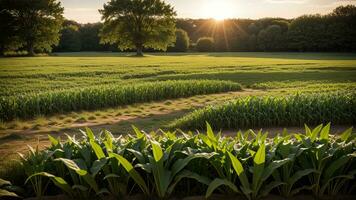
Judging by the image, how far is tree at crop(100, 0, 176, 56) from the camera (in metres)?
50.0

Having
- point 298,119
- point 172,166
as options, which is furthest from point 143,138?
point 298,119

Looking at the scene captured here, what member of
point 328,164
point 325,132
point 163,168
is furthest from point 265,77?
point 163,168

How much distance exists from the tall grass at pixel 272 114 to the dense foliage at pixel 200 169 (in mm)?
4596

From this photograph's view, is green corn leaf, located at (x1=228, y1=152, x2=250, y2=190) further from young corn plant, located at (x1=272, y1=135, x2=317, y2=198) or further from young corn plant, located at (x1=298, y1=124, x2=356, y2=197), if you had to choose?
young corn plant, located at (x1=298, y1=124, x2=356, y2=197)

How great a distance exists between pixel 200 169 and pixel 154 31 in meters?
47.8

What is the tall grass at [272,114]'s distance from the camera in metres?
8.93

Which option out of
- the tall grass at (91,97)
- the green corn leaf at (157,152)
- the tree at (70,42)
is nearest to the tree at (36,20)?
the tree at (70,42)

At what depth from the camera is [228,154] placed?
3.69 meters

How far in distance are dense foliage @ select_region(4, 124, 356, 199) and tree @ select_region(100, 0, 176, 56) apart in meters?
46.4

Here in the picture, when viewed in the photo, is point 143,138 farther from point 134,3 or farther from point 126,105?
point 134,3

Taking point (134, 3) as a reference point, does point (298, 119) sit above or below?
below

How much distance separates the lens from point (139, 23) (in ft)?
167

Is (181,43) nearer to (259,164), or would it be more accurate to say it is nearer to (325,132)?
(325,132)

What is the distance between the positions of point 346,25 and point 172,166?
63.6 m
